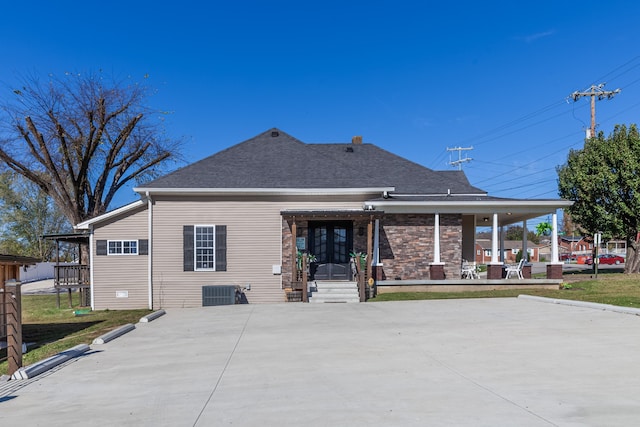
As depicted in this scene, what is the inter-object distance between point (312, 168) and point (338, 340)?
31.6 feet

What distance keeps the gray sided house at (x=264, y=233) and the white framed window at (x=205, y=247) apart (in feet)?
0.11

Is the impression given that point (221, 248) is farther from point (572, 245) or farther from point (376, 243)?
point (572, 245)

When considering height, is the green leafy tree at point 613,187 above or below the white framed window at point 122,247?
above

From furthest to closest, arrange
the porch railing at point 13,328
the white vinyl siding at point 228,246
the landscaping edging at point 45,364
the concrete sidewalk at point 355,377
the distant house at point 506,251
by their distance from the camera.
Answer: the distant house at point 506,251, the white vinyl siding at point 228,246, the porch railing at point 13,328, the landscaping edging at point 45,364, the concrete sidewalk at point 355,377

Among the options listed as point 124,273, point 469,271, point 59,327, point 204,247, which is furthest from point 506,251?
point 59,327

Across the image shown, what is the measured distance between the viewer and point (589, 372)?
5441 mm

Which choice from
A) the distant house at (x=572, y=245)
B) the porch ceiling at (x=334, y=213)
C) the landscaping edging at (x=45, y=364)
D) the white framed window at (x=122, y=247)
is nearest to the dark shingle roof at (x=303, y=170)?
the porch ceiling at (x=334, y=213)

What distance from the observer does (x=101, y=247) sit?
591 inches

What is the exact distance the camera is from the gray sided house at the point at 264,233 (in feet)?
49.6

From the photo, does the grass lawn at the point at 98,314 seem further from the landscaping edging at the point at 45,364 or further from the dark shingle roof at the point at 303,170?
the dark shingle roof at the point at 303,170

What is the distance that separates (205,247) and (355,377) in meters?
10.6

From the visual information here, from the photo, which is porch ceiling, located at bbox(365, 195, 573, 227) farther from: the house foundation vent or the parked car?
the parked car

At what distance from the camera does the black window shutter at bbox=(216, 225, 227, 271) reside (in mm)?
15211

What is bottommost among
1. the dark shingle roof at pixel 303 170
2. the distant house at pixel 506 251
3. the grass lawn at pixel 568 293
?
the distant house at pixel 506 251
